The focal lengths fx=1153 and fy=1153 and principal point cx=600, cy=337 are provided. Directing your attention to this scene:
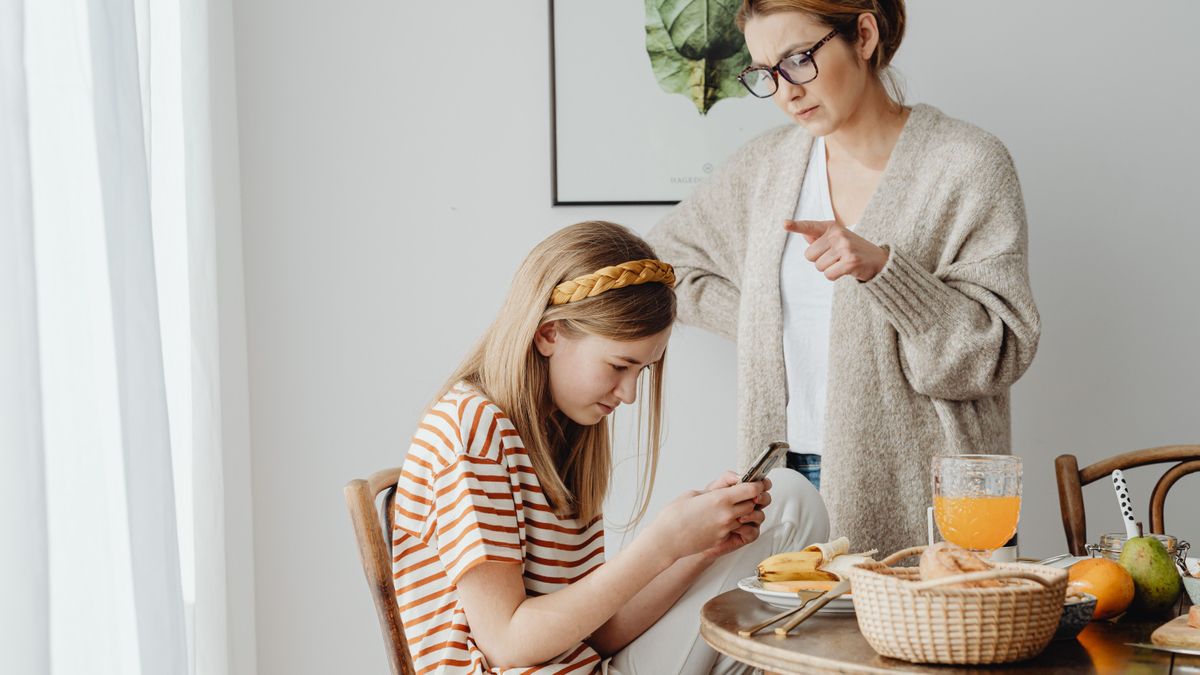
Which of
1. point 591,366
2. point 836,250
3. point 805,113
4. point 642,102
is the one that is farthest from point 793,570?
point 642,102

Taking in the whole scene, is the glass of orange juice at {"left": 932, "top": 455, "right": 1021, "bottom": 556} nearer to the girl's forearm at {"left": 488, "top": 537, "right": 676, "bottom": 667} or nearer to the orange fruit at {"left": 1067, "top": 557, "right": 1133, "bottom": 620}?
the orange fruit at {"left": 1067, "top": 557, "right": 1133, "bottom": 620}

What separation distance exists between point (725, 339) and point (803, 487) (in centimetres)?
77

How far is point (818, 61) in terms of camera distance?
1711 millimetres

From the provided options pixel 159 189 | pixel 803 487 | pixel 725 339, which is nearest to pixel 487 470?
pixel 803 487

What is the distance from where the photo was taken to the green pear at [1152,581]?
1.07 metres

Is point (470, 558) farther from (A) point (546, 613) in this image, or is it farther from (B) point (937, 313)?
(B) point (937, 313)

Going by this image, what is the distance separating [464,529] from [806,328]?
857 mm

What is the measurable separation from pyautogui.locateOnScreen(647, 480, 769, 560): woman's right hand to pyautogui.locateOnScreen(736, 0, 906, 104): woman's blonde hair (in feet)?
2.62

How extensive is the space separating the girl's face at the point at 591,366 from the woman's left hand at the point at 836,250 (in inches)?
12.6

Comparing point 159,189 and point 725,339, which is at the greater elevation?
point 159,189

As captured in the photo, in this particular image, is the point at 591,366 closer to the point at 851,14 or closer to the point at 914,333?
the point at 914,333

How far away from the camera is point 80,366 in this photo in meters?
1.25

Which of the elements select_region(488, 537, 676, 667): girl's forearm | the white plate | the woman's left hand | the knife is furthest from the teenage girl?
the knife

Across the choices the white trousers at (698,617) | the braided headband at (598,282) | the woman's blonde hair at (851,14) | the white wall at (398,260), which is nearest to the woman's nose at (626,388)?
the braided headband at (598,282)
